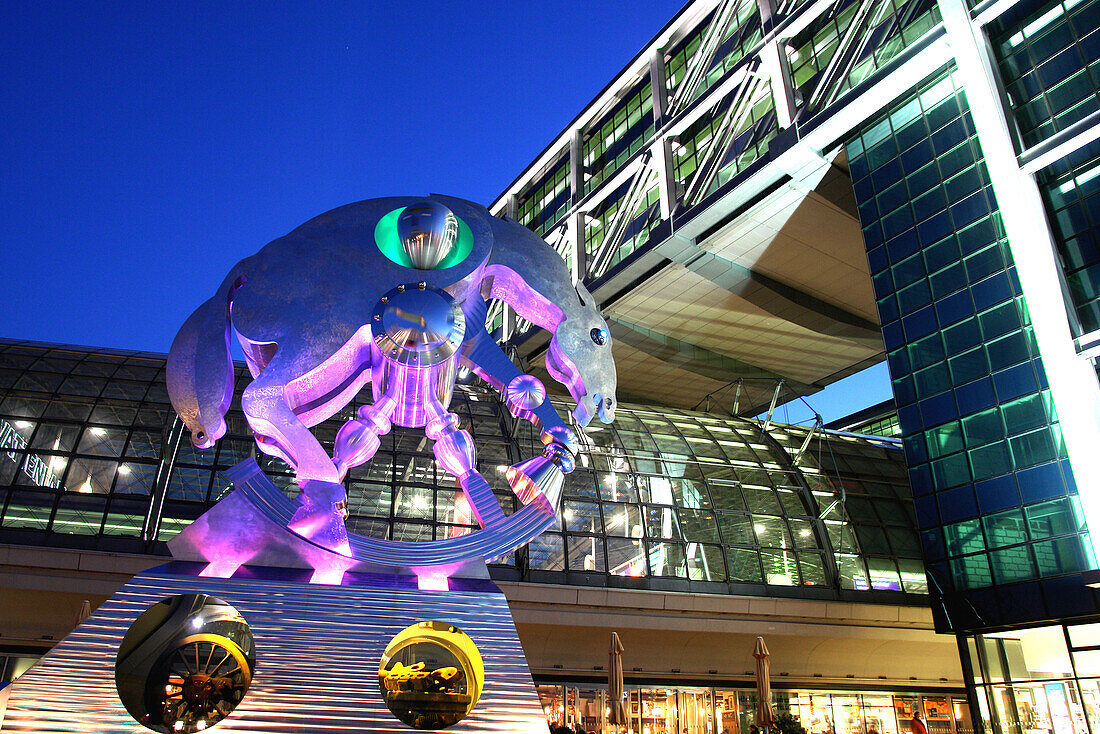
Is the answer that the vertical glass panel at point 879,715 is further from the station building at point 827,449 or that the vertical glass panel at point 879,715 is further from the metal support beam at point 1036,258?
the metal support beam at point 1036,258

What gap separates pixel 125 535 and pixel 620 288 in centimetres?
1911

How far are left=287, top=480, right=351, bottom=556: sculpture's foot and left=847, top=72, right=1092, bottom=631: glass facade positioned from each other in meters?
16.7

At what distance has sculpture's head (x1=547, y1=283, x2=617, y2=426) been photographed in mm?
7496

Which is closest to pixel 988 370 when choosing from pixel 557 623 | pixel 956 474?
pixel 956 474

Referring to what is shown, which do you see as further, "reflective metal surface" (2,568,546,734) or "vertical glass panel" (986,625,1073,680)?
"vertical glass panel" (986,625,1073,680)

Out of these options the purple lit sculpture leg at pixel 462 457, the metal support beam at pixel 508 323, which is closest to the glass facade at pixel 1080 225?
the purple lit sculpture leg at pixel 462 457

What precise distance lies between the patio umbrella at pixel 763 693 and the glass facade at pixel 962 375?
212 inches

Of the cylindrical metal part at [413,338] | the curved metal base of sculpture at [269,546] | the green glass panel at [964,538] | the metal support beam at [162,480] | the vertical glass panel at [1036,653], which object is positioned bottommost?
the curved metal base of sculpture at [269,546]

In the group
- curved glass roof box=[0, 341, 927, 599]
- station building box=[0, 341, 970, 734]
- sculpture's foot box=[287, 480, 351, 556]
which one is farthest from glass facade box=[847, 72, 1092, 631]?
sculpture's foot box=[287, 480, 351, 556]

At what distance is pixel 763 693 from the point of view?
16359 mm

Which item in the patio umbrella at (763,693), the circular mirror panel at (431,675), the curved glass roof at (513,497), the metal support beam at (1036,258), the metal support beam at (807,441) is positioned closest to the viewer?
the circular mirror panel at (431,675)

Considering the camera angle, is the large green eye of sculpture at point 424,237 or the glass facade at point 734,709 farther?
the glass facade at point 734,709

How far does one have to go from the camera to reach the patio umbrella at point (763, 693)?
15055mm

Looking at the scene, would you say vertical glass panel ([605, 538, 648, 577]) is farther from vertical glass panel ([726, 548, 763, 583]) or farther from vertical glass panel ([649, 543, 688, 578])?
vertical glass panel ([726, 548, 763, 583])
